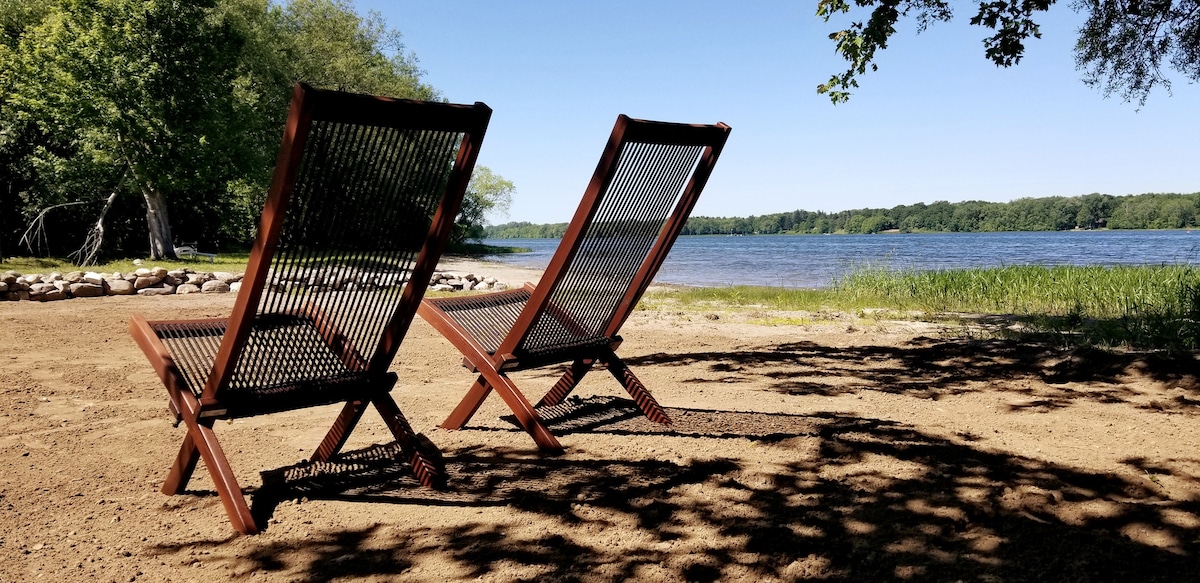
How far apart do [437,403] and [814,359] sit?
3546 mm

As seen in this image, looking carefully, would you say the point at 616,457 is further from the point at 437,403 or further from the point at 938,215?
the point at 938,215

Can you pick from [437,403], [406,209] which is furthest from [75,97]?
[406,209]

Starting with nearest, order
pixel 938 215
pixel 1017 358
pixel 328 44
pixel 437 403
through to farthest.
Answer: pixel 437 403, pixel 1017 358, pixel 328 44, pixel 938 215

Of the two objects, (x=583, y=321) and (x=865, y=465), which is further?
(x=583, y=321)

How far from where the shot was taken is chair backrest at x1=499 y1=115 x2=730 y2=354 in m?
4.02

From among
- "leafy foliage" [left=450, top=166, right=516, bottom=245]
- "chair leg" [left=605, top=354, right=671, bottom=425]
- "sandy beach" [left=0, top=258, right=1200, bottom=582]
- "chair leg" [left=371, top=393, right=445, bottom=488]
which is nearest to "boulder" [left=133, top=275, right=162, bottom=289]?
"sandy beach" [left=0, top=258, right=1200, bottom=582]

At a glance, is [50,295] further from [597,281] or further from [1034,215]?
[1034,215]

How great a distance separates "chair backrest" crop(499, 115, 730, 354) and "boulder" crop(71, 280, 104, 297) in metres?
11.1

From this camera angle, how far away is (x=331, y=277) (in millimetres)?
3270

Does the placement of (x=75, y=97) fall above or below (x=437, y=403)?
above

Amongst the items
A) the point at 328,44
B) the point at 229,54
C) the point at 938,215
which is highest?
the point at 328,44

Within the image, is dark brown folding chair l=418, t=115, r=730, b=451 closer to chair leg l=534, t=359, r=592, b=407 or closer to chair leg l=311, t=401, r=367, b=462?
chair leg l=534, t=359, r=592, b=407

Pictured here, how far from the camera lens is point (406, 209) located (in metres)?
3.49

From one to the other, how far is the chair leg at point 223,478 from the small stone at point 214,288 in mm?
11896
